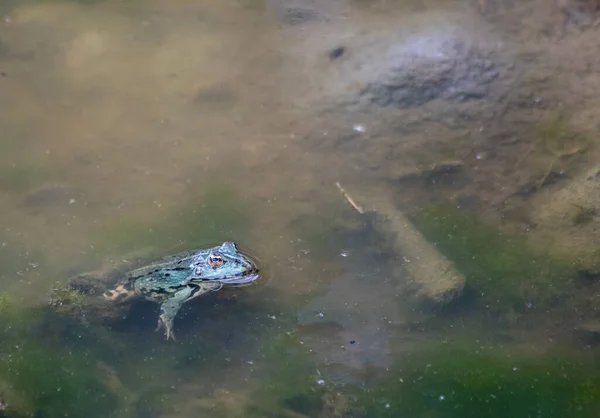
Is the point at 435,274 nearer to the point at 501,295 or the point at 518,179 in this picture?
the point at 501,295

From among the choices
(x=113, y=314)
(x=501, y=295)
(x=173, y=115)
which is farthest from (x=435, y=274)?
(x=173, y=115)

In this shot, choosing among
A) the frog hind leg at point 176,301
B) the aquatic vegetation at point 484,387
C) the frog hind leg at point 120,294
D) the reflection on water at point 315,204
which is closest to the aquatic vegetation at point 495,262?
the reflection on water at point 315,204

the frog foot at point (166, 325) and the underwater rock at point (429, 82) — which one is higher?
the underwater rock at point (429, 82)

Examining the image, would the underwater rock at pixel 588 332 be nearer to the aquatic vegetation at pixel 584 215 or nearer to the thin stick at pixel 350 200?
the aquatic vegetation at pixel 584 215

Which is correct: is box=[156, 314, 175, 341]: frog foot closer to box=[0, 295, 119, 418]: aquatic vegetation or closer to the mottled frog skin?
the mottled frog skin

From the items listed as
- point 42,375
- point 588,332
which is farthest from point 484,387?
point 42,375

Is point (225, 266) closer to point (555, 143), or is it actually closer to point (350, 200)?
point (350, 200)
